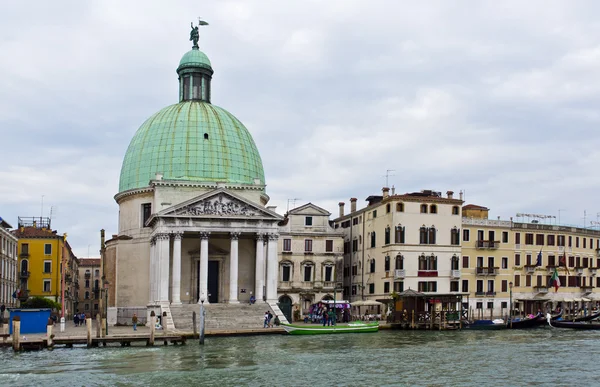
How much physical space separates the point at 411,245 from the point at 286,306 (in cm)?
1114

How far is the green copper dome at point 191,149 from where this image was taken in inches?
2559

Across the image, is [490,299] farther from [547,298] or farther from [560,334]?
[560,334]

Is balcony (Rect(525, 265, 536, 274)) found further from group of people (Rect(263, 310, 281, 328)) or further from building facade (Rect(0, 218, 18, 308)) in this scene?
building facade (Rect(0, 218, 18, 308))

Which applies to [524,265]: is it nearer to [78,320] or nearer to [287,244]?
[287,244]

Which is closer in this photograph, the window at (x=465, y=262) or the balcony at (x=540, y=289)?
the window at (x=465, y=262)

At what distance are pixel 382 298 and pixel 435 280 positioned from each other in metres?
4.67

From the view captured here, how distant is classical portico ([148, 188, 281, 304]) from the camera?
194ft

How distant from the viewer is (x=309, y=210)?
70.2m

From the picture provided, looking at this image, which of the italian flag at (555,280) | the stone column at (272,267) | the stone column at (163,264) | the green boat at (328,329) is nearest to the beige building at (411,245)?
the italian flag at (555,280)

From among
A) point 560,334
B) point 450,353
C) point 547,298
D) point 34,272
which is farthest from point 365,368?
point 34,272

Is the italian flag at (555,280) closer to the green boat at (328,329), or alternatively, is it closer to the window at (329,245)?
the window at (329,245)

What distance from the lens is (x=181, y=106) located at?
2682 inches

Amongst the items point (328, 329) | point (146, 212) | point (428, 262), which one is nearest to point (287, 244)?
point (428, 262)

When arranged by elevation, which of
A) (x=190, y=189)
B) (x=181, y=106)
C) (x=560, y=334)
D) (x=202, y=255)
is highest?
(x=181, y=106)
